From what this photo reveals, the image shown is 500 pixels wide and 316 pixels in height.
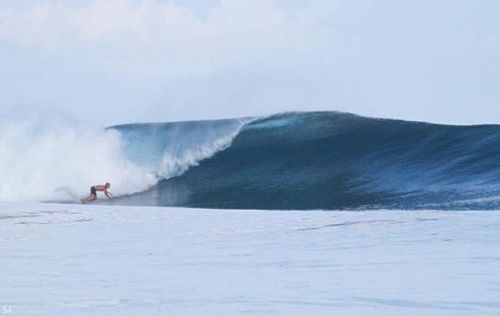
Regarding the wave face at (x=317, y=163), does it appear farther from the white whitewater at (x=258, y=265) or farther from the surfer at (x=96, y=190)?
the white whitewater at (x=258, y=265)

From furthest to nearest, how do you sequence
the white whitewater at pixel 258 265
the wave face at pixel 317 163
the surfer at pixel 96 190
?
the surfer at pixel 96 190 < the wave face at pixel 317 163 < the white whitewater at pixel 258 265

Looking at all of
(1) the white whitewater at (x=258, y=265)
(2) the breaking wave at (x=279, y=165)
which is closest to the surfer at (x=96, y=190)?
(2) the breaking wave at (x=279, y=165)

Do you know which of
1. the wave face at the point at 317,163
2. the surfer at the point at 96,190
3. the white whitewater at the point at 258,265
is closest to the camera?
the white whitewater at the point at 258,265

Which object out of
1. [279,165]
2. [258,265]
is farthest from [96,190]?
[258,265]

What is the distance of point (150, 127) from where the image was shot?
23.4 m

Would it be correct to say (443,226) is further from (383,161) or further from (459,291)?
(383,161)

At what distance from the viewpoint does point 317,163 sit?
60.8ft

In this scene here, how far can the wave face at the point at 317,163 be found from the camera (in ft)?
49.6

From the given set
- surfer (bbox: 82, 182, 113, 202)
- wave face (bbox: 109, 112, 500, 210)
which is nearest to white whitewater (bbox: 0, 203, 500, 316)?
wave face (bbox: 109, 112, 500, 210)

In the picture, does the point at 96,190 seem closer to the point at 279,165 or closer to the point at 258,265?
the point at 279,165

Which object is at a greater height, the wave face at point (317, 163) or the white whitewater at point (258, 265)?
the wave face at point (317, 163)

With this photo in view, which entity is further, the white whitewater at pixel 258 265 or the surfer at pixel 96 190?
the surfer at pixel 96 190

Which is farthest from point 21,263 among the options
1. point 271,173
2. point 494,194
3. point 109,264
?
point 271,173

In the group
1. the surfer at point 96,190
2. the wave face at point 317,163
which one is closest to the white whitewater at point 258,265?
the wave face at point 317,163
